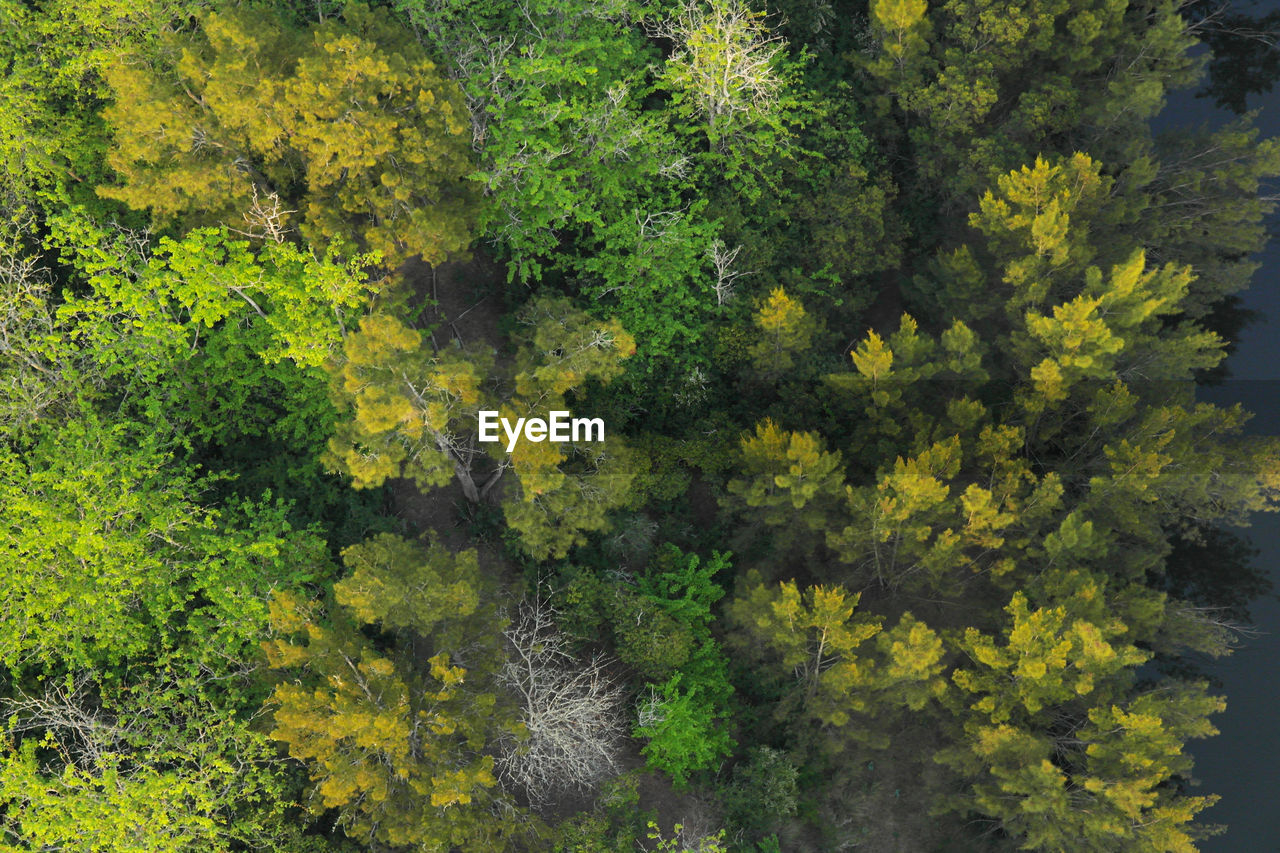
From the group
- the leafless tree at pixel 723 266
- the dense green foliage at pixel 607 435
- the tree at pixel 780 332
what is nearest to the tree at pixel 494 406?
the dense green foliage at pixel 607 435

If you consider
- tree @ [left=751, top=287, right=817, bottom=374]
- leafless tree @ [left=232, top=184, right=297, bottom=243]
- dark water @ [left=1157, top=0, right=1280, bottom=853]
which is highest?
leafless tree @ [left=232, top=184, right=297, bottom=243]

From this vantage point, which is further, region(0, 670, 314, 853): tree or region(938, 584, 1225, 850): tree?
region(938, 584, 1225, 850): tree

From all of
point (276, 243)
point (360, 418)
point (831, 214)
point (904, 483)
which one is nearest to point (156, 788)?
point (360, 418)

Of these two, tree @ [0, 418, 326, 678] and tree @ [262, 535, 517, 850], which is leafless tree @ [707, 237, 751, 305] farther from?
tree @ [0, 418, 326, 678]

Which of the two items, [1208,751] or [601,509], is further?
[1208,751]

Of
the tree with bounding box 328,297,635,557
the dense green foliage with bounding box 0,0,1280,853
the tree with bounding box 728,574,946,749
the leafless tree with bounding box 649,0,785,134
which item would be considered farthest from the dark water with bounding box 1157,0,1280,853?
the tree with bounding box 328,297,635,557

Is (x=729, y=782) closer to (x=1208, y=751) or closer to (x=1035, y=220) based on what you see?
(x=1208, y=751)

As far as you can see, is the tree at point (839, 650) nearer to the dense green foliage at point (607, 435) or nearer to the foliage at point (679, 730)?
the dense green foliage at point (607, 435)
